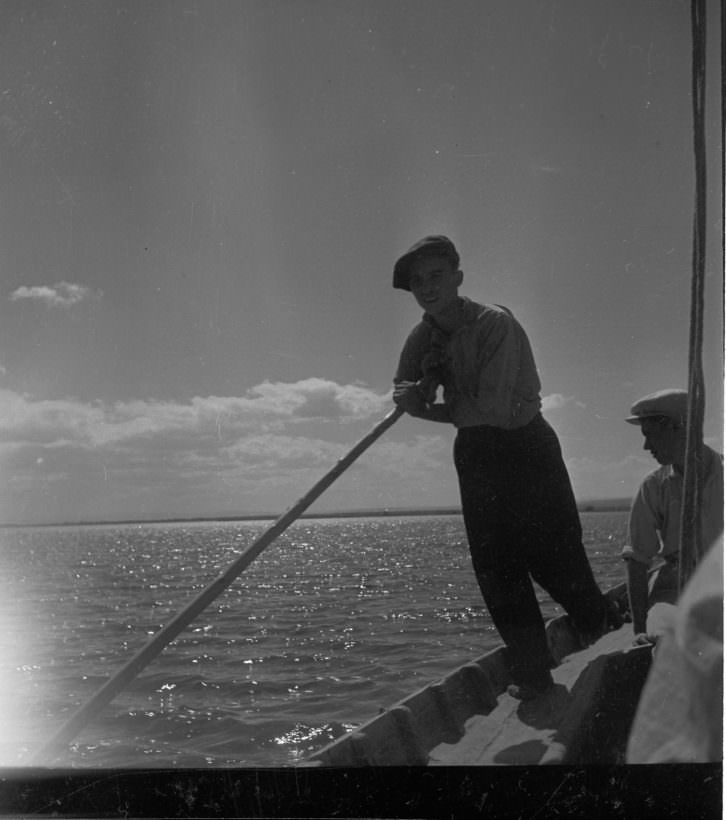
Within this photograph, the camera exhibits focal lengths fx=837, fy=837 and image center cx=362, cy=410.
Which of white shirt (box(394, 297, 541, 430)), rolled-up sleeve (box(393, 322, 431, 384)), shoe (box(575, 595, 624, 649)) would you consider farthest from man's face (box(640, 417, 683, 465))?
rolled-up sleeve (box(393, 322, 431, 384))

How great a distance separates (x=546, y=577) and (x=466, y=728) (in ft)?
1.33

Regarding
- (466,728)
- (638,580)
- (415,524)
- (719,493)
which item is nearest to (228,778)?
(466,728)

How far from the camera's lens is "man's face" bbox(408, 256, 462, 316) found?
1952mm

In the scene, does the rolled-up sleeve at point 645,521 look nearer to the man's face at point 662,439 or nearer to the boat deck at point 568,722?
the man's face at point 662,439

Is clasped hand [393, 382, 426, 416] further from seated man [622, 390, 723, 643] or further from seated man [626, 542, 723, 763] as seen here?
seated man [626, 542, 723, 763]

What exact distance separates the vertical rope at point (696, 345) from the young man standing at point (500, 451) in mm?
282

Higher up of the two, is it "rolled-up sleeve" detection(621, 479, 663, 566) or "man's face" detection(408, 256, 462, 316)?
"man's face" detection(408, 256, 462, 316)

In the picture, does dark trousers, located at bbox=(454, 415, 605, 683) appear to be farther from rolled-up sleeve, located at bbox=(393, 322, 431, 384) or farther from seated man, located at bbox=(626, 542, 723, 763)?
seated man, located at bbox=(626, 542, 723, 763)

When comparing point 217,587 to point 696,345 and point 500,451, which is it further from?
point 696,345

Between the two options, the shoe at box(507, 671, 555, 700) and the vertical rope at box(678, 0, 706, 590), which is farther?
the shoe at box(507, 671, 555, 700)

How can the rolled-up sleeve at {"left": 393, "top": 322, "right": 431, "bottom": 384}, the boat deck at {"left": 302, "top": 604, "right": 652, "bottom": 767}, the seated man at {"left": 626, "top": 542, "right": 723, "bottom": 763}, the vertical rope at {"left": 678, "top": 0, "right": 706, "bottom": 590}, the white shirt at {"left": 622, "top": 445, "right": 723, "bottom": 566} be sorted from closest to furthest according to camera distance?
1. the seated man at {"left": 626, "top": 542, "right": 723, "bottom": 763}
2. the vertical rope at {"left": 678, "top": 0, "right": 706, "bottom": 590}
3. the boat deck at {"left": 302, "top": 604, "right": 652, "bottom": 767}
4. the white shirt at {"left": 622, "top": 445, "right": 723, "bottom": 566}
5. the rolled-up sleeve at {"left": 393, "top": 322, "right": 431, "bottom": 384}

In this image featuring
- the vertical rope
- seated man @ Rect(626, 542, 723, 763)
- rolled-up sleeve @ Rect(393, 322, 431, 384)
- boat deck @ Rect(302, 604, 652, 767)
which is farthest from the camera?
rolled-up sleeve @ Rect(393, 322, 431, 384)

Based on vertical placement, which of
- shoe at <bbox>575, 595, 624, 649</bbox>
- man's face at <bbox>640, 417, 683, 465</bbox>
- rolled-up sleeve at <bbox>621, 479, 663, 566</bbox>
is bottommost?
shoe at <bbox>575, 595, 624, 649</bbox>

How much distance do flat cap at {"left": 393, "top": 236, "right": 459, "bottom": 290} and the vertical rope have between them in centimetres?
53
